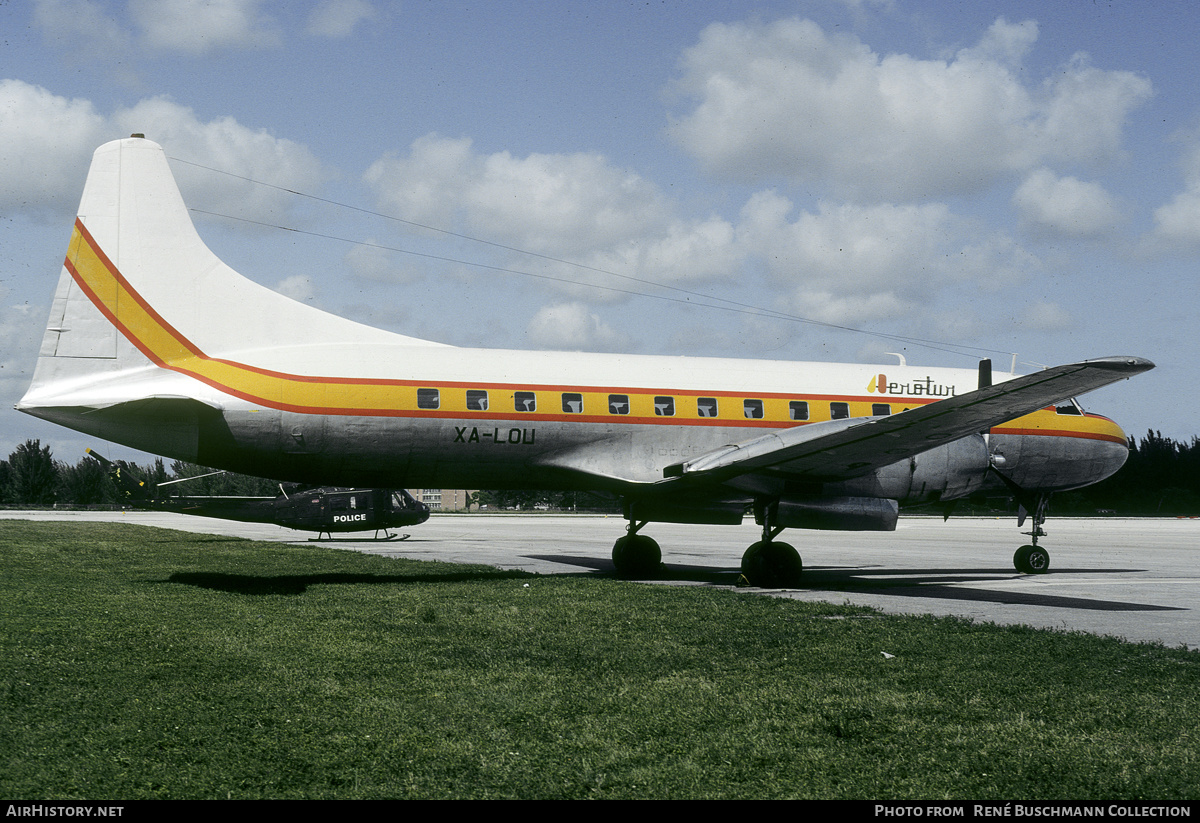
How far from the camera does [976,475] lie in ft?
62.0

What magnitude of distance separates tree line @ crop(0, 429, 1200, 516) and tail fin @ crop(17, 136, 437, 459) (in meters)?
49.6

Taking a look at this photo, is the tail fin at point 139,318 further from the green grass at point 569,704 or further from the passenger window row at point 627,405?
the green grass at point 569,704

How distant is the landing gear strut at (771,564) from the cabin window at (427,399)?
623 centimetres

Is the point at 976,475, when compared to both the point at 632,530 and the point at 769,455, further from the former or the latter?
the point at 632,530

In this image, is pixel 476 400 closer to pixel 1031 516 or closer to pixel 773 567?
pixel 773 567

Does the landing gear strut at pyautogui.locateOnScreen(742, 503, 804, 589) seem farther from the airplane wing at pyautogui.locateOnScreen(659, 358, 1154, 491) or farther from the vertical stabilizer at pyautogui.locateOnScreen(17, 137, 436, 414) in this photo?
the vertical stabilizer at pyautogui.locateOnScreen(17, 137, 436, 414)

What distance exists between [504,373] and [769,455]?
16.4 ft

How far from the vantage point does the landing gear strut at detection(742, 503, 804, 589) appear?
55.5ft

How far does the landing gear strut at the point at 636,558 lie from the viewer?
19.4m

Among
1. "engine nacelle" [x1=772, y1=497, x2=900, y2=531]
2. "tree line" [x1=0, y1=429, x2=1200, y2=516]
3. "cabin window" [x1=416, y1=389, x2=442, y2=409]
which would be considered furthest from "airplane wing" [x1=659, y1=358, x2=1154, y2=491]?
"tree line" [x1=0, y1=429, x2=1200, y2=516]

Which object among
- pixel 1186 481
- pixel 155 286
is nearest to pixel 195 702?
pixel 155 286

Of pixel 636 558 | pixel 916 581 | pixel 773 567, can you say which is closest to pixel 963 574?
pixel 916 581

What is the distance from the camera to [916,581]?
19156 mm

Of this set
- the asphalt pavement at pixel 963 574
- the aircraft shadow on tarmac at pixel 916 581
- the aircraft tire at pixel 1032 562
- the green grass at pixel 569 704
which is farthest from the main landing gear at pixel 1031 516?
the green grass at pixel 569 704
